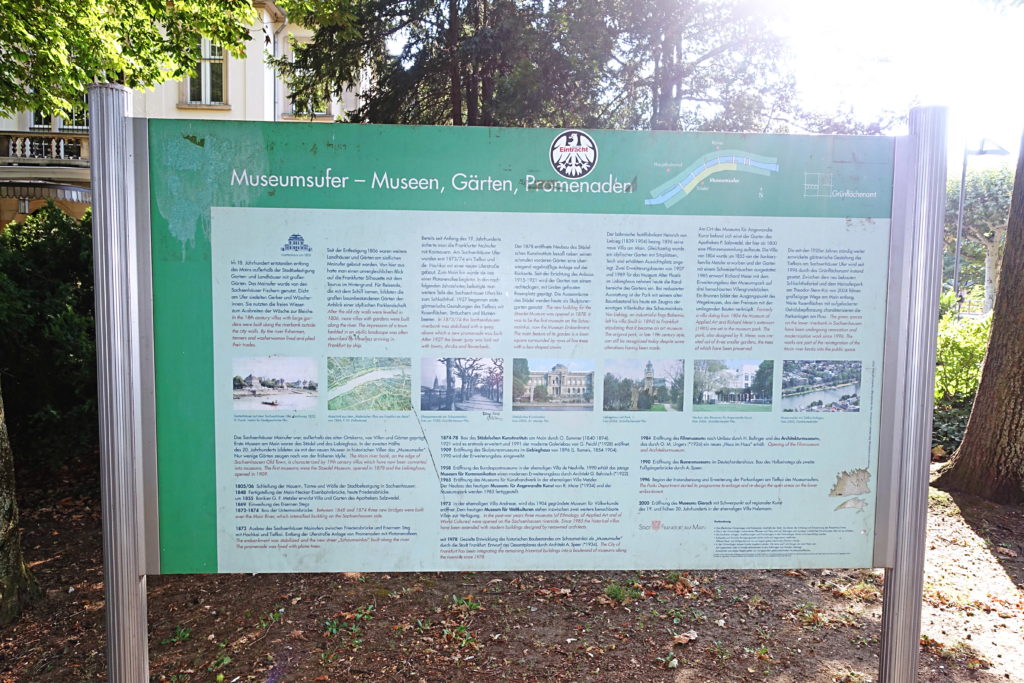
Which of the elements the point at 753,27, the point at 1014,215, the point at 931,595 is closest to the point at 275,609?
the point at 931,595

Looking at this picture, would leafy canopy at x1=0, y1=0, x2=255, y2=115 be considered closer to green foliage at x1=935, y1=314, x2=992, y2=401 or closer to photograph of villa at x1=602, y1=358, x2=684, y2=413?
photograph of villa at x1=602, y1=358, x2=684, y2=413

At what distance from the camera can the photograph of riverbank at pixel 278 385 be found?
2.36m

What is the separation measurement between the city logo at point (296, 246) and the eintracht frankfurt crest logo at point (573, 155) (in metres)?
0.91

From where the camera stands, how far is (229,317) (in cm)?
233

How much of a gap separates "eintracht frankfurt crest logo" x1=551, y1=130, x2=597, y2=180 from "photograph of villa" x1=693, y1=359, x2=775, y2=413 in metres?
0.85

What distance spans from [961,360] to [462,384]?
9014mm

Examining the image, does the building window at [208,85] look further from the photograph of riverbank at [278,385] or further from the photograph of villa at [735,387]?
the photograph of villa at [735,387]

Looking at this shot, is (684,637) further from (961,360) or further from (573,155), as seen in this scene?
(961,360)

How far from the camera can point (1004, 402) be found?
19.0 feet

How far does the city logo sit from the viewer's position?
2.33 meters

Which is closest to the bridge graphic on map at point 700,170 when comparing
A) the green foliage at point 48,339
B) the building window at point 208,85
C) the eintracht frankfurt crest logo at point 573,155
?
the eintracht frankfurt crest logo at point 573,155

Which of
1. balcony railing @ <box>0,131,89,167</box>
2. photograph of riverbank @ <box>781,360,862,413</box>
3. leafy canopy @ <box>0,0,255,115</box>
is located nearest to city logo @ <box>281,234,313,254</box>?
photograph of riverbank @ <box>781,360,862,413</box>

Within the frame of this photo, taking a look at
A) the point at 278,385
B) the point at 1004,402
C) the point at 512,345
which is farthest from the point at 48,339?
the point at 1004,402

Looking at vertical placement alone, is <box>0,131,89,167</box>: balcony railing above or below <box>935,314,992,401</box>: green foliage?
above
